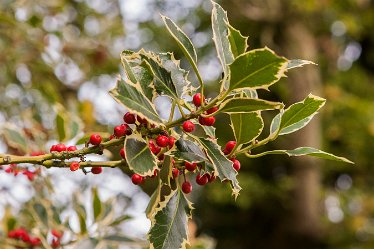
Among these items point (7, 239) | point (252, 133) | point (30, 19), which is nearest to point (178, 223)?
point (252, 133)

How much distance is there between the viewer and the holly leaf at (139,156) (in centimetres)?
71

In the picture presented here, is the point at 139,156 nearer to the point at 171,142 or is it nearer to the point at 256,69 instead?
the point at 171,142

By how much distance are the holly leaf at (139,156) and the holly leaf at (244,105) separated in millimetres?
116

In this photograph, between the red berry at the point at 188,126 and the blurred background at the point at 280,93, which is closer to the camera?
the red berry at the point at 188,126

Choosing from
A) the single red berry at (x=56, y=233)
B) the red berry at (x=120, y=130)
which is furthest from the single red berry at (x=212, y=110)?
the single red berry at (x=56, y=233)

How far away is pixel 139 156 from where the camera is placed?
727 millimetres

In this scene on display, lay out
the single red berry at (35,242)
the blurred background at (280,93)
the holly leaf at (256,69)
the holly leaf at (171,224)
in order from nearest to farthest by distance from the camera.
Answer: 1. the holly leaf at (256,69)
2. the holly leaf at (171,224)
3. the single red berry at (35,242)
4. the blurred background at (280,93)

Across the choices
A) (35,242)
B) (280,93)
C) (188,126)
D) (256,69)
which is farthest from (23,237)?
(280,93)

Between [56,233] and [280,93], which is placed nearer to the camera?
[56,233]

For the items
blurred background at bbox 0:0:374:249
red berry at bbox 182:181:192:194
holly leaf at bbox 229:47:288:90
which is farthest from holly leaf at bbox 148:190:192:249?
blurred background at bbox 0:0:374:249

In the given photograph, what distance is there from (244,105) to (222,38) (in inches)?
5.1

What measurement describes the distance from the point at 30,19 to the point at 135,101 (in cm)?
161

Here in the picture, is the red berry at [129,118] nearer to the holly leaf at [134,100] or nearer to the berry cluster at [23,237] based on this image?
the holly leaf at [134,100]

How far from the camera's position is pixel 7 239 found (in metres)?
1.35
